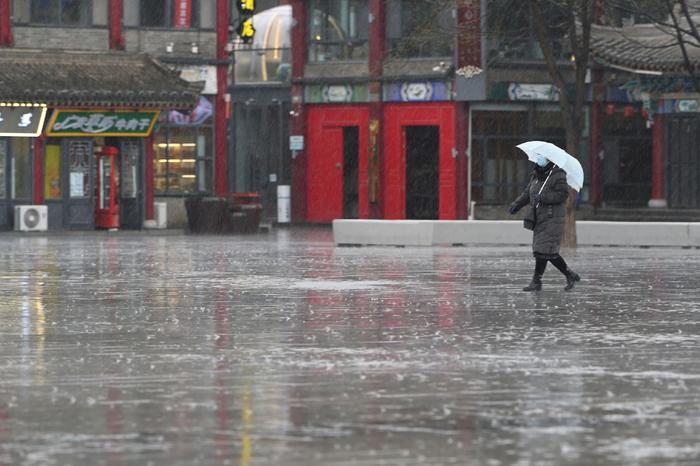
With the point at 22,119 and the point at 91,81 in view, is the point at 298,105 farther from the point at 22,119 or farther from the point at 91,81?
the point at 22,119

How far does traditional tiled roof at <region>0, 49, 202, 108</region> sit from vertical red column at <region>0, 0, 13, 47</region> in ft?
0.82

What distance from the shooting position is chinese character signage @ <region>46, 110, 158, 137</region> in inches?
1907

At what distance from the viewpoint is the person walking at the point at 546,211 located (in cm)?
2303

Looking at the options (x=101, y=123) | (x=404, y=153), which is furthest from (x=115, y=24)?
(x=404, y=153)

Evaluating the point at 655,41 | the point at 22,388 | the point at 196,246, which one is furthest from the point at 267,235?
the point at 22,388

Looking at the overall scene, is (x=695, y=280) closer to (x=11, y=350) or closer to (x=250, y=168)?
(x=11, y=350)

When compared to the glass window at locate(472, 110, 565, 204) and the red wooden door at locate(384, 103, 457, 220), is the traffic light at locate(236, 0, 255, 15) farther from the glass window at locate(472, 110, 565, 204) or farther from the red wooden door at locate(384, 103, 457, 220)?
the glass window at locate(472, 110, 565, 204)

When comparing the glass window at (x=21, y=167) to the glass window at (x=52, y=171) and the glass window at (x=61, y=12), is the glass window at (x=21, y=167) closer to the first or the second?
the glass window at (x=52, y=171)

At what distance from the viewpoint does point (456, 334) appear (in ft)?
56.4

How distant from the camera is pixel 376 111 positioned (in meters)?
55.0

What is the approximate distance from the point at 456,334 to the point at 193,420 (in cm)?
639

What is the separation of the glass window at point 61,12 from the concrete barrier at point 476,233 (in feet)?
40.5

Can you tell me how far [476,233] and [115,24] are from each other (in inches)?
553

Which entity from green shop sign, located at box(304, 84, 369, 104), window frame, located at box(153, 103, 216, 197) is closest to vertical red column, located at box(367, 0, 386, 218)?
green shop sign, located at box(304, 84, 369, 104)
